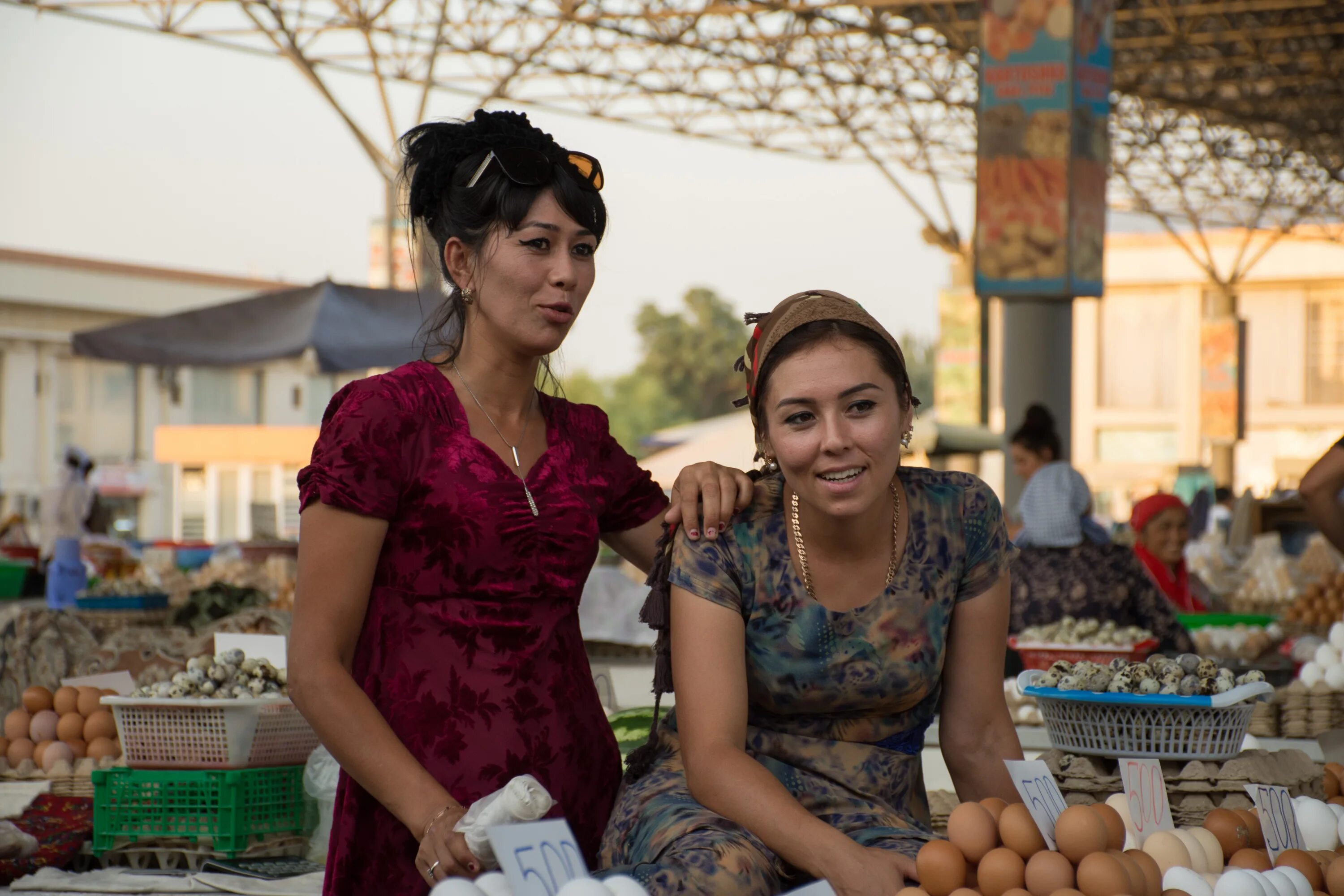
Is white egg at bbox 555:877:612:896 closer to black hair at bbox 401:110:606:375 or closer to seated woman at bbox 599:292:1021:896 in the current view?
seated woman at bbox 599:292:1021:896

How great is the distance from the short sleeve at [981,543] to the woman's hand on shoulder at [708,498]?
32 cm

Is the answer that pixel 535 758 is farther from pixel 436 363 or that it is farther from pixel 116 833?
pixel 116 833

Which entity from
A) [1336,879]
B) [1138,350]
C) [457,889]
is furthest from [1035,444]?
[1138,350]

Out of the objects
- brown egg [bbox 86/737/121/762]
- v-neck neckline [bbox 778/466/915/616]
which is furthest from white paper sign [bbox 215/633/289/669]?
v-neck neckline [bbox 778/466/915/616]

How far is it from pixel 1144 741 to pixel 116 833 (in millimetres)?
2486

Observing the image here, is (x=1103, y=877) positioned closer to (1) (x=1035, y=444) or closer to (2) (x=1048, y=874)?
(2) (x=1048, y=874)

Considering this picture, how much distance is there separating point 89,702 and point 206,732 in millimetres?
1191

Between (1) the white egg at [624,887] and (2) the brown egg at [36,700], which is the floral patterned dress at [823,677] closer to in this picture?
(1) the white egg at [624,887]

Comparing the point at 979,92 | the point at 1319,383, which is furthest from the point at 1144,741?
the point at 1319,383

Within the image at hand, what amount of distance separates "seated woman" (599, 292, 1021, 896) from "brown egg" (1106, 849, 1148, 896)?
25 cm

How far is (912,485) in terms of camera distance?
2078 millimetres

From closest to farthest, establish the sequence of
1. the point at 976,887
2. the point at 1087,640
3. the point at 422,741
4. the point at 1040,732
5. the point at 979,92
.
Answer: the point at 976,887 < the point at 422,741 < the point at 1040,732 < the point at 1087,640 < the point at 979,92

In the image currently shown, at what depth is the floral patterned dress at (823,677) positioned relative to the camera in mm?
1938

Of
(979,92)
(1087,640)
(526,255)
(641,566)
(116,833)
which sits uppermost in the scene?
(979,92)
